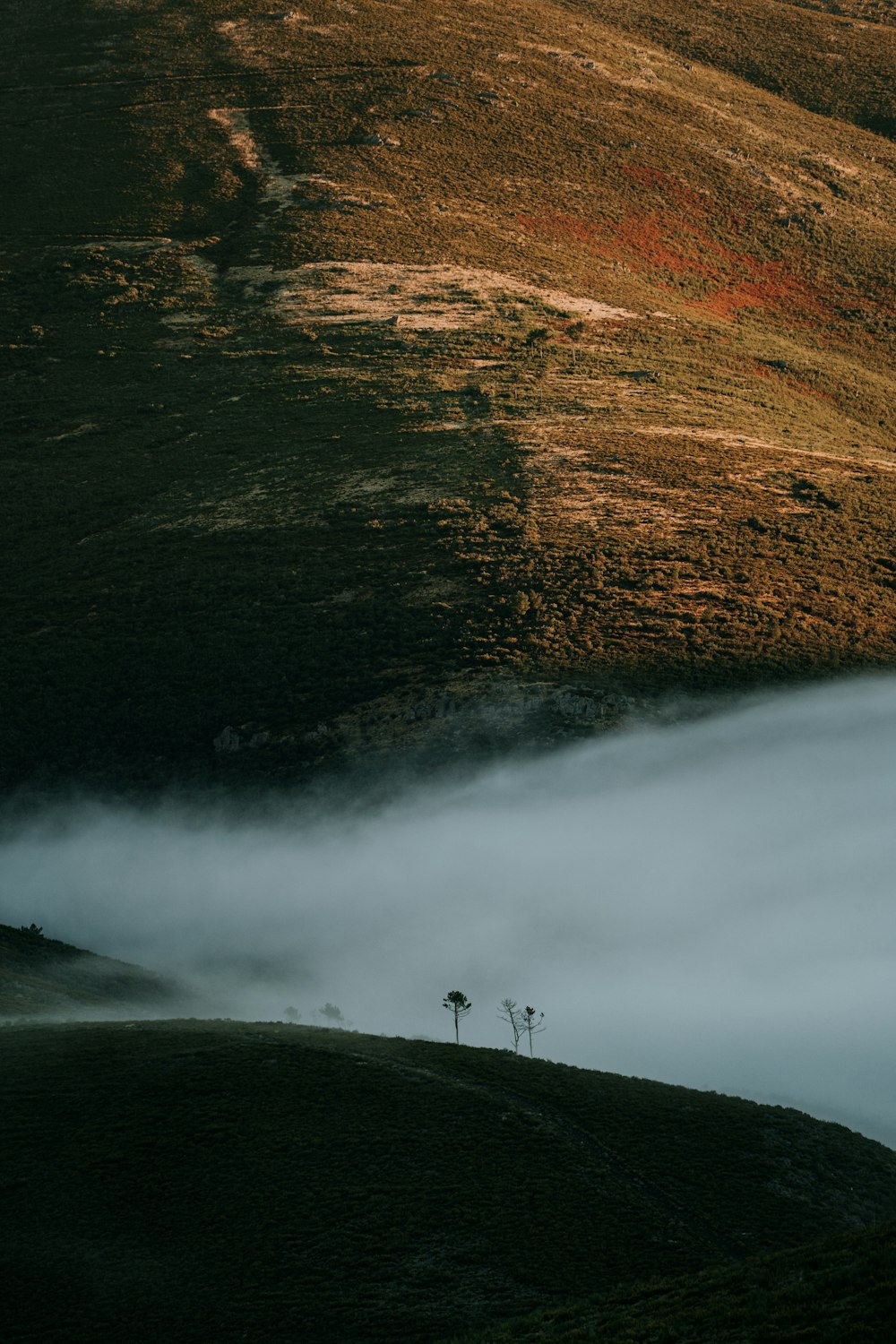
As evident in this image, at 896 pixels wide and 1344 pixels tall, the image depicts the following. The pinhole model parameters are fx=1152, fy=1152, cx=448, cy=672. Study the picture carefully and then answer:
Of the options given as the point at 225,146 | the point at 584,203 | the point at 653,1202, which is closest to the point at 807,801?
the point at 653,1202

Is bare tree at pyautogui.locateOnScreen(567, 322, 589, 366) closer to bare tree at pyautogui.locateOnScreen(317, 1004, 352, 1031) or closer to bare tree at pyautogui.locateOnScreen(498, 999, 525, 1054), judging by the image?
bare tree at pyautogui.locateOnScreen(317, 1004, 352, 1031)

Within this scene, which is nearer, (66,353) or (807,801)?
(807,801)

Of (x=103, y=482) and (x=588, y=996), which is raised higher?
(x=103, y=482)

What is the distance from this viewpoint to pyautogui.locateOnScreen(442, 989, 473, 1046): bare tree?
1786 inches

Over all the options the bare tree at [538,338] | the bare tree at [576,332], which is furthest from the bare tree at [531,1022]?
the bare tree at [576,332]

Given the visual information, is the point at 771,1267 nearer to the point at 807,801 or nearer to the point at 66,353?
the point at 807,801

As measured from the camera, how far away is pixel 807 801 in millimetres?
56812

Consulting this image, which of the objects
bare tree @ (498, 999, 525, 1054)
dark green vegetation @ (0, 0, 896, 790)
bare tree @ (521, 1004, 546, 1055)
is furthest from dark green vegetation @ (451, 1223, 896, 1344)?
dark green vegetation @ (0, 0, 896, 790)

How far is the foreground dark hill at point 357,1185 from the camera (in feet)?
76.6

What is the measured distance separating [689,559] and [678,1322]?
181 feet

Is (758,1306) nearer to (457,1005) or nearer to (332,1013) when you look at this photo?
(457,1005)

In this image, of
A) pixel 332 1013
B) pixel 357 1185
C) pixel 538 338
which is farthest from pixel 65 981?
pixel 538 338

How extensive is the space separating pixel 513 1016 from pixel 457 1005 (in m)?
2.92

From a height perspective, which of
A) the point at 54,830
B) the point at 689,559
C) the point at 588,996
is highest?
the point at 689,559
